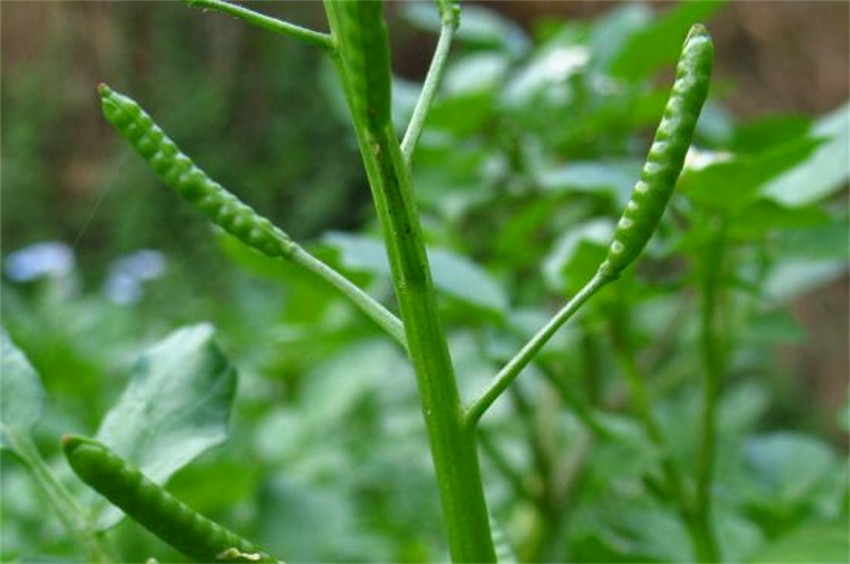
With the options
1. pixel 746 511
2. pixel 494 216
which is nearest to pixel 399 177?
pixel 746 511

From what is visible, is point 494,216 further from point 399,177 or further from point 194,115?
point 194,115

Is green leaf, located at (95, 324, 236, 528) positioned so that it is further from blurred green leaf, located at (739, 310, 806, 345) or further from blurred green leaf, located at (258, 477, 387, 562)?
blurred green leaf, located at (739, 310, 806, 345)

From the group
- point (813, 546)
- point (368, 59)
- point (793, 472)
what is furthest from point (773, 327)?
point (368, 59)

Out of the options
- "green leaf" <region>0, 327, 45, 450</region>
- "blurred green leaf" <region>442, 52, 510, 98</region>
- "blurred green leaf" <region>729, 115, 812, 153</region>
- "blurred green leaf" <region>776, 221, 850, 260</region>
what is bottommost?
"green leaf" <region>0, 327, 45, 450</region>

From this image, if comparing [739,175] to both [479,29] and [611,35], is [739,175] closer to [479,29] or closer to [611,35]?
[611,35]

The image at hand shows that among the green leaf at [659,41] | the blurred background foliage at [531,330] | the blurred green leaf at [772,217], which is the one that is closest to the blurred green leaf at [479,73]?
the blurred background foliage at [531,330]

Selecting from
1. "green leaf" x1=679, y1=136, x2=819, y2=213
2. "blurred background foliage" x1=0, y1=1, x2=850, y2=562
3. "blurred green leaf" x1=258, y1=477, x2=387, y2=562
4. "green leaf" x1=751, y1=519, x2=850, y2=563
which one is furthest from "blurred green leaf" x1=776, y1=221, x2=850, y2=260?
"blurred green leaf" x1=258, y1=477, x2=387, y2=562
